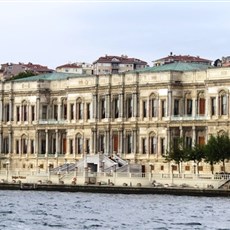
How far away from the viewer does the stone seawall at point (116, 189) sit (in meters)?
93.8

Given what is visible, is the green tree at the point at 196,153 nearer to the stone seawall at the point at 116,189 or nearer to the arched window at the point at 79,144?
the stone seawall at the point at 116,189

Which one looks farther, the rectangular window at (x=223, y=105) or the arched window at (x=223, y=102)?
the rectangular window at (x=223, y=105)

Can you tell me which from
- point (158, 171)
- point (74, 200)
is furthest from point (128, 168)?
point (74, 200)

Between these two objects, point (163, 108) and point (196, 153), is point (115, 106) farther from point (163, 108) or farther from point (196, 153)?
point (196, 153)

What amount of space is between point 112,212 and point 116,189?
24064 millimetres

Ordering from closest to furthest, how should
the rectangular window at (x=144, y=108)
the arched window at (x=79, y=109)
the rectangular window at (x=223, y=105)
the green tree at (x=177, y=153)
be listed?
the green tree at (x=177, y=153) < the rectangular window at (x=223, y=105) < the rectangular window at (x=144, y=108) < the arched window at (x=79, y=109)

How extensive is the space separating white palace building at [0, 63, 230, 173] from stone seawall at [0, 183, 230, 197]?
34.9 ft

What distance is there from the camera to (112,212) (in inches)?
2995

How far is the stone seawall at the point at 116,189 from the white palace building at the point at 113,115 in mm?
10627

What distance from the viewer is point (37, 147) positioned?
126562mm

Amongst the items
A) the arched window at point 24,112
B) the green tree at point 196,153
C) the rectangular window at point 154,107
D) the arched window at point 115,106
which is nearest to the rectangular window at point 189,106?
the rectangular window at point 154,107

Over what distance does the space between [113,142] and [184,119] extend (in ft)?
31.3

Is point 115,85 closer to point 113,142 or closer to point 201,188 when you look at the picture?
point 113,142

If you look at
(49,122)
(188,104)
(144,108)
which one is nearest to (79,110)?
(49,122)
